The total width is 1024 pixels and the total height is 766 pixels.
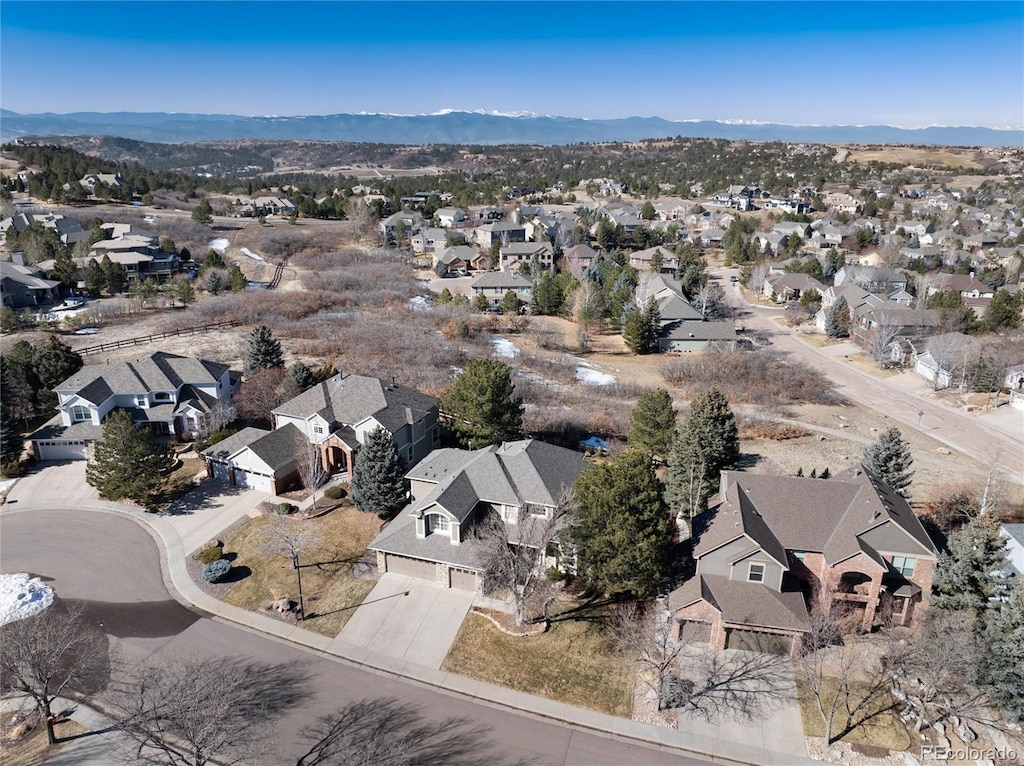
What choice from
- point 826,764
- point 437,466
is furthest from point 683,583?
point 437,466

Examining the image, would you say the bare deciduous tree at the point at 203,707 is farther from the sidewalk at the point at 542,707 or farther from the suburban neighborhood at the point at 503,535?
the sidewalk at the point at 542,707

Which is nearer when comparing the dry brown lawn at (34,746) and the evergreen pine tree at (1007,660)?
the dry brown lawn at (34,746)

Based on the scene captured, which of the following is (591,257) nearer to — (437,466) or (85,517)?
(437,466)

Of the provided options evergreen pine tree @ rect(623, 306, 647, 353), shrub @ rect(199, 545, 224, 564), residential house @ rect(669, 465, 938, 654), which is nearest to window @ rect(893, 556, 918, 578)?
residential house @ rect(669, 465, 938, 654)

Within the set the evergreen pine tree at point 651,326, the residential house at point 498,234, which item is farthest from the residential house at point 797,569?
the residential house at point 498,234

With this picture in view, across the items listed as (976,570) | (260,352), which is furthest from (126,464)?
(976,570)

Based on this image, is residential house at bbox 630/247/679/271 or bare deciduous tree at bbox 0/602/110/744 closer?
bare deciduous tree at bbox 0/602/110/744

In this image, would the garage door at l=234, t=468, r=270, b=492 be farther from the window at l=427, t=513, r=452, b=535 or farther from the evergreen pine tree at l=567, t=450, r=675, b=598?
the evergreen pine tree at l=567, t=450, r=675, b=598
